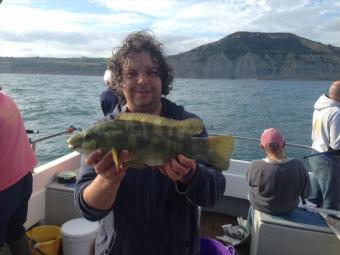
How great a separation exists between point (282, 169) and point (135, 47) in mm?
2932

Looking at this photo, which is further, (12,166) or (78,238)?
(78,238)

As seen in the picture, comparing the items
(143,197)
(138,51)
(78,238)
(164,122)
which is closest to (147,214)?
(143,197)

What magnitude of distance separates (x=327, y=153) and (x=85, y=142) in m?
5.06

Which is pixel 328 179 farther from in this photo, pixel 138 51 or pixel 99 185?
pixel 99 185

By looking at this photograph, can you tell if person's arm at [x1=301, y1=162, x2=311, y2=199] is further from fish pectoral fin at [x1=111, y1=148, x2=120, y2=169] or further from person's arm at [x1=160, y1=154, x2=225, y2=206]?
fish pectoral fin at [x1=111, y1=148, x2=120, y2=169]

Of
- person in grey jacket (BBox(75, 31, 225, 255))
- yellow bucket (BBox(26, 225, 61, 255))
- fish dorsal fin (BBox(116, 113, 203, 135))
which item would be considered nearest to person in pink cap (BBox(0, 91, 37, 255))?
yellow bucket (BBox(26, 225, 61, 255))

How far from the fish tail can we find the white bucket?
2.80 meters

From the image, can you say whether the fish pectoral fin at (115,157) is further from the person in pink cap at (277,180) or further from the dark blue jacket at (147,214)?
the person in pink cap at (277,180)

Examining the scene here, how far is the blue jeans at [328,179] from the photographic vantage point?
6015mm

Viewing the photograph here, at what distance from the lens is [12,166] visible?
3.29m

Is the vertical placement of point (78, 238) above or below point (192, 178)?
below

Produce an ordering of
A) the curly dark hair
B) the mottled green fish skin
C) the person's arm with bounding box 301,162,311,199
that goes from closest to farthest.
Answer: the mottled green fish skin < the curly dark hair < the person's arm with bounding box 301,162,311,199

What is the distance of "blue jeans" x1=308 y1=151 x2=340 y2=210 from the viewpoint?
6015 mm

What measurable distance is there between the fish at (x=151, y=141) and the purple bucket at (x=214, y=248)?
6.38ft
